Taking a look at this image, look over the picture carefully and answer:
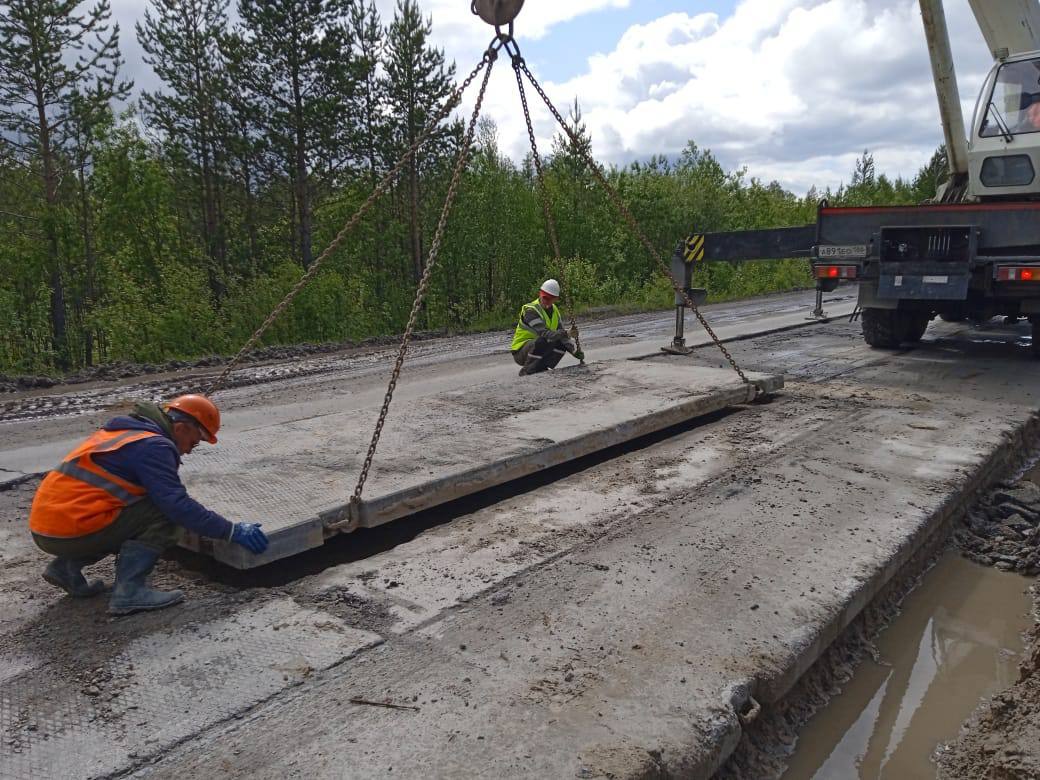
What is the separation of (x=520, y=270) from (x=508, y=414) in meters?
20.2

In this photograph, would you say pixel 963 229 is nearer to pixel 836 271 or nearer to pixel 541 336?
pixel 836 271

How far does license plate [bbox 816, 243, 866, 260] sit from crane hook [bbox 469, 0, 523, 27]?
19.5ft

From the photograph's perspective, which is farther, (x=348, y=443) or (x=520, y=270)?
→ (x=520, y=270)

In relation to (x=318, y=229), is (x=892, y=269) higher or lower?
lower

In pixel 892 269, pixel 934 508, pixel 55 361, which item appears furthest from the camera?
pixel 55 361

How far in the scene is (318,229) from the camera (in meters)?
24.7

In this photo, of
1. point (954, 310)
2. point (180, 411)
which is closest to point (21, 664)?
point (180, 411)

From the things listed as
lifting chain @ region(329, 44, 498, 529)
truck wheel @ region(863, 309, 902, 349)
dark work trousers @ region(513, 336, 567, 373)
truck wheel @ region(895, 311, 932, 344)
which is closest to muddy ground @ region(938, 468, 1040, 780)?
lifting chain @ region(329, 44, 498, 529)

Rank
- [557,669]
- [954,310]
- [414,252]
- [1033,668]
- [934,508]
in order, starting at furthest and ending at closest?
[414,252]
[954,310]
[934,508]
[1033,668]
[557,669]

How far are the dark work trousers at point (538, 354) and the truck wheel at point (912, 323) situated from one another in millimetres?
5014

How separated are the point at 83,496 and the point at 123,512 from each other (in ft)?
0.59

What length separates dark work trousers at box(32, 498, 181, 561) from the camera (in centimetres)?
323

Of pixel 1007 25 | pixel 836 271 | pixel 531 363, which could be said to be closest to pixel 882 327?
pixel 836 271

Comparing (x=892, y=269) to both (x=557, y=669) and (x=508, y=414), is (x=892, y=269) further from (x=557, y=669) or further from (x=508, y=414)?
Result: (x=557, y=669)
